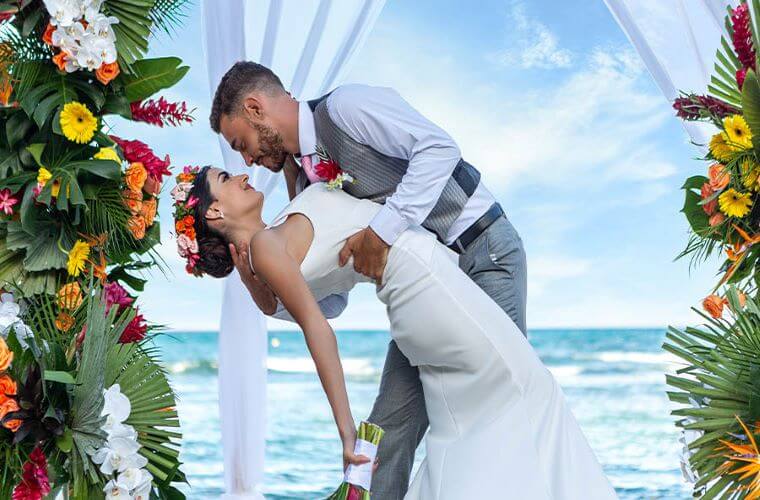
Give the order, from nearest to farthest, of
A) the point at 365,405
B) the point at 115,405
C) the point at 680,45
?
the point at 115,405, the point at 680,45, the point at 365,405

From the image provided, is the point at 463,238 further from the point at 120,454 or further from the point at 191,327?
the point at 191,327

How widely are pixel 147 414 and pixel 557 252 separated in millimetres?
14126

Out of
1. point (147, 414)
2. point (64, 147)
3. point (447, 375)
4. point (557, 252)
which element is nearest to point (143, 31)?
point (64, 147)

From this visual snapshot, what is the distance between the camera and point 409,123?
2275 mm

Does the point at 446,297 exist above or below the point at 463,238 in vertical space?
below

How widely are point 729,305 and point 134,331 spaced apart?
1536 mm

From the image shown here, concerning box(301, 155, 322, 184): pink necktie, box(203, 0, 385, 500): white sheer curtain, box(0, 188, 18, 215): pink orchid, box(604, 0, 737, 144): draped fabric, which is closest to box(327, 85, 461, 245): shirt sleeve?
box(301, 155, 322, 184): pink necktie

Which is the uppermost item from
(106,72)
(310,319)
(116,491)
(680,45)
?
(680,45)

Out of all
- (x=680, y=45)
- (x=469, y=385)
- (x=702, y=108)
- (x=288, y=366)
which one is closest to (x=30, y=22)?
(x=469, y=385)

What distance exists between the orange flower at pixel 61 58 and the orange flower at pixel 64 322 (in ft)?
2.02

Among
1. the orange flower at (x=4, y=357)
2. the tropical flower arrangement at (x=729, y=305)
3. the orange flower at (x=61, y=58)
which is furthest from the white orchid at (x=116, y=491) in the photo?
the tropical flower arrangement at (x=729, y=305)

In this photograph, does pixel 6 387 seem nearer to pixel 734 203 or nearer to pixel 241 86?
pixel 241 86

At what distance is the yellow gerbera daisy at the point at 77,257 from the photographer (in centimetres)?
221

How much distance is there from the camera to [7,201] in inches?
85.3
